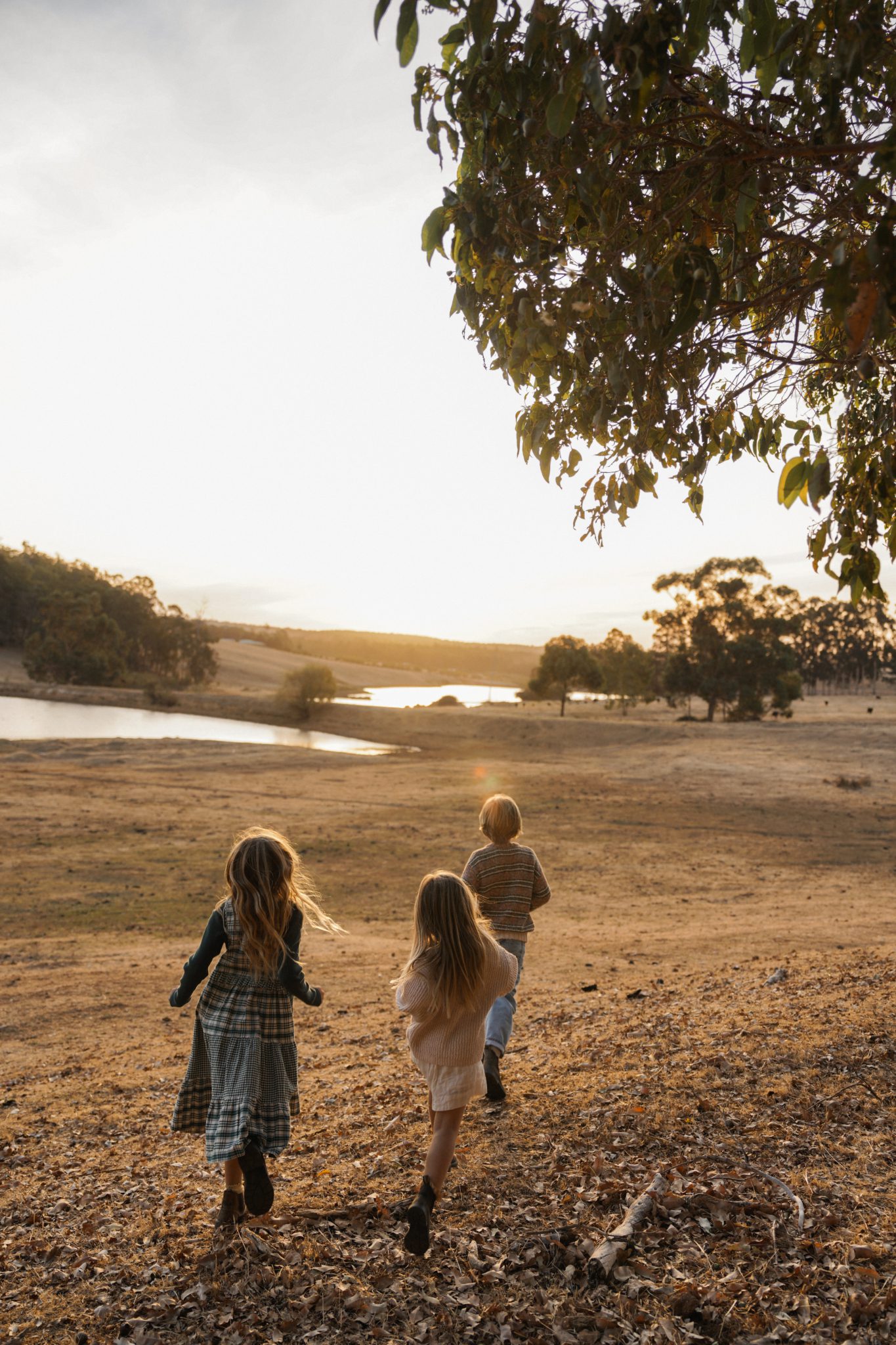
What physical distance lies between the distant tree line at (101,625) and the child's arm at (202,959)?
7821 cm

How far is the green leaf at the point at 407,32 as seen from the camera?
295cm

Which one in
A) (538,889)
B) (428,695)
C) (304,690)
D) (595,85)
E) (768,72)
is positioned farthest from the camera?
(428,695)

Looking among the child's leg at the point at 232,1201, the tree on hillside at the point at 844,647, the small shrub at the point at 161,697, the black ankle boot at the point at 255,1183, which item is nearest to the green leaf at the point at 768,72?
the black ankle boot at the point at 255,1183

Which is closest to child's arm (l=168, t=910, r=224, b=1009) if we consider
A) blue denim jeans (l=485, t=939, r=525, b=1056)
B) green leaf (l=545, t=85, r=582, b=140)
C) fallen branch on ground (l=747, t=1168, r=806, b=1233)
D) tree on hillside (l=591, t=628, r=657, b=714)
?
blue denim jeans (l=485, t=939, r=525, b=1056)

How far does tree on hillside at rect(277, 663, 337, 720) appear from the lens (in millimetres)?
58719

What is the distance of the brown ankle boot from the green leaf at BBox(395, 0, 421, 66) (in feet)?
15.3

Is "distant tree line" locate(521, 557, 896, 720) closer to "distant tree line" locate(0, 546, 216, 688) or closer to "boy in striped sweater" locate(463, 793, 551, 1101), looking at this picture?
"distant tree line" locate(0, 546, 216, 688)

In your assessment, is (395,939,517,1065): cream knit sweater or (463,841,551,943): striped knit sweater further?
(463,841,551,943): striped knit sweater

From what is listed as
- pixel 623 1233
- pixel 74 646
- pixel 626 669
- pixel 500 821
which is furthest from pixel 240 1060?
pixel 74 646

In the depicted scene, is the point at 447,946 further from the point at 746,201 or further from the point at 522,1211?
the point at 746,201

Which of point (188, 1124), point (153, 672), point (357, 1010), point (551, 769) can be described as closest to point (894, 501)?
point (188, 1124)

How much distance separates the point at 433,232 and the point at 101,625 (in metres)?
83.8

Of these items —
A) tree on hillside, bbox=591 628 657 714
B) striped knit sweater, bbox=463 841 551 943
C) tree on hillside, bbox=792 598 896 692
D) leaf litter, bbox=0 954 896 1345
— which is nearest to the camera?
leaf litter, bbox=0 954 896 1345

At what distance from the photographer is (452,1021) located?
406cm
